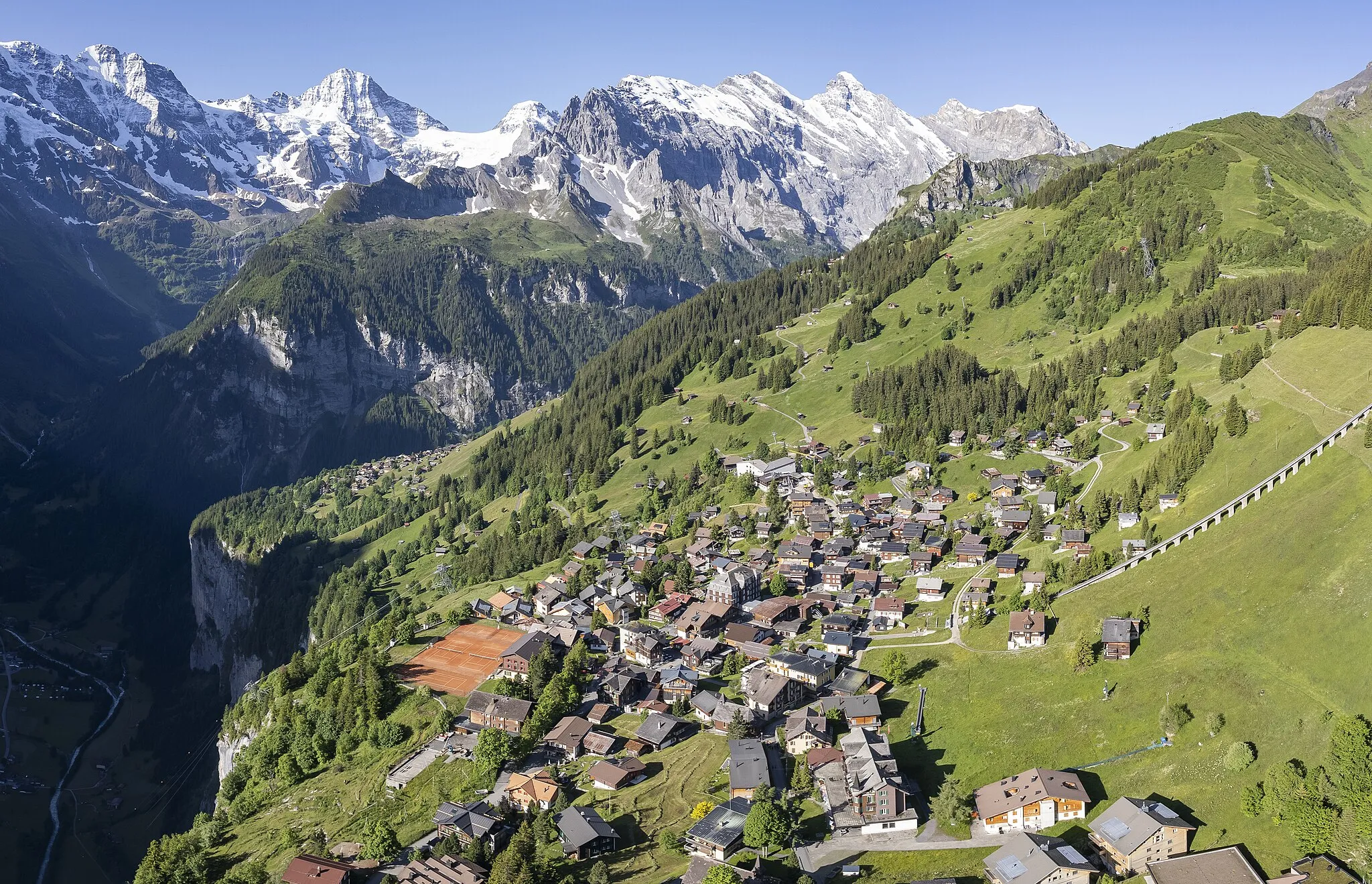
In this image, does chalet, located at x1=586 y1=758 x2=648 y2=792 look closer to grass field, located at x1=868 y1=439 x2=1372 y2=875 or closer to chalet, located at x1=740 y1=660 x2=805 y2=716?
chalet, located at x1=740 y1=660 x2=805 y2=716

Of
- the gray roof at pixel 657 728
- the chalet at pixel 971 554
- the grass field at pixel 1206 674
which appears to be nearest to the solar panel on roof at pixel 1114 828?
the grass field at pixel 1206 674

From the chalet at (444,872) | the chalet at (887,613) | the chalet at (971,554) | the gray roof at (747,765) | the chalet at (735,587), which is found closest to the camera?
the chalet at (444,872)

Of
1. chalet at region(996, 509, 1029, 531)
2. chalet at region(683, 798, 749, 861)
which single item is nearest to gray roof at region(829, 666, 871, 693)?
A: chalet at region(683, 798, 749, 861)

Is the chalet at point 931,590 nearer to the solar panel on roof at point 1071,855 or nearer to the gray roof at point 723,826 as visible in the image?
the gray roof at point 723,826

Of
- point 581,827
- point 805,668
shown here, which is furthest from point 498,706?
point 805,668

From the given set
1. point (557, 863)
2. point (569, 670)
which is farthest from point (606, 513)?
point (557, 863)

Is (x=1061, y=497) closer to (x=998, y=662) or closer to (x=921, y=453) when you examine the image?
(x=921, y=453)
